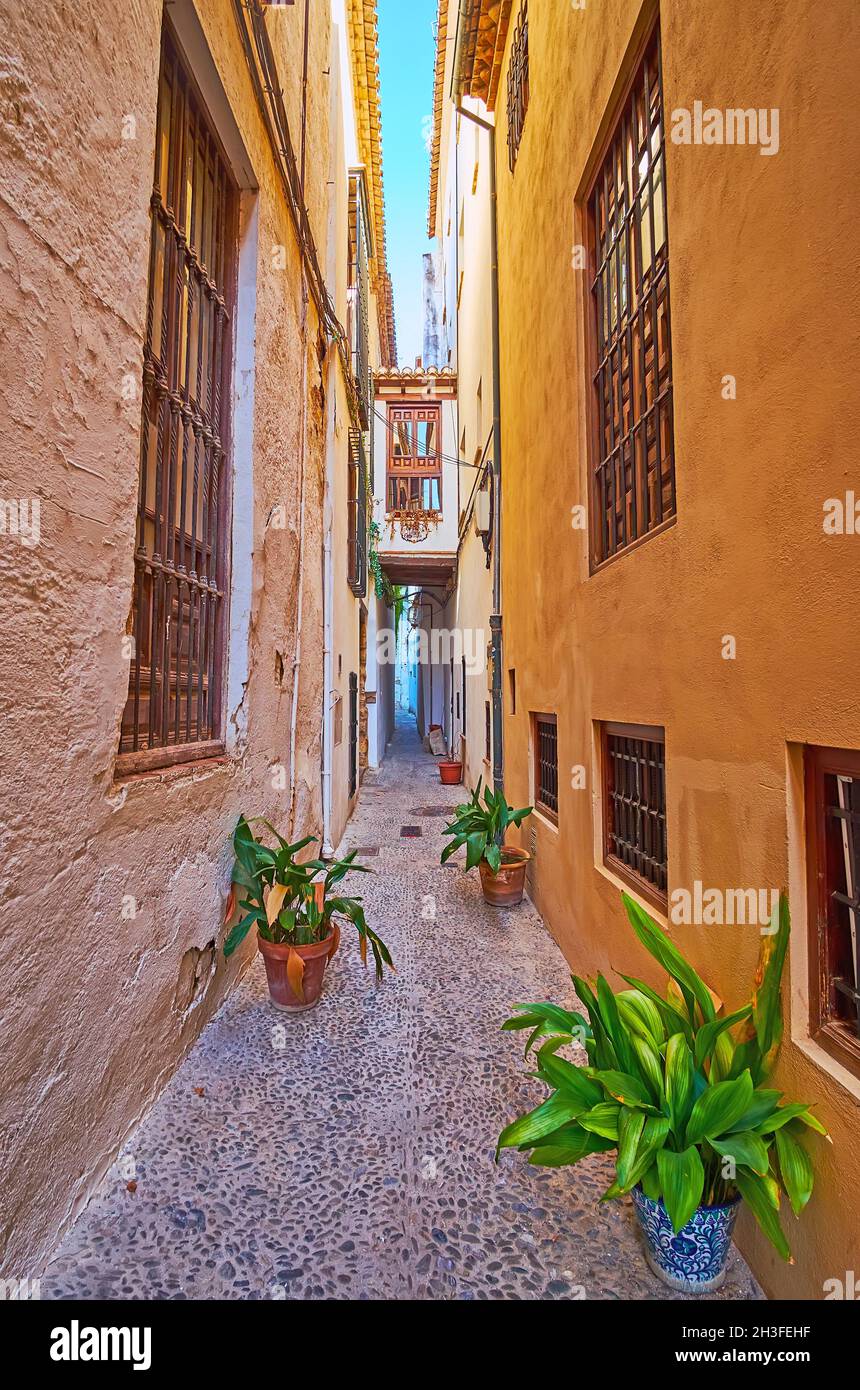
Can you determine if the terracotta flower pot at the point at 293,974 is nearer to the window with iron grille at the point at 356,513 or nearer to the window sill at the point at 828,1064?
the window sill at the point at 828,1064

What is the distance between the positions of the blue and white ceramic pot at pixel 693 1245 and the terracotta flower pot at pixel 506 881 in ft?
9.25

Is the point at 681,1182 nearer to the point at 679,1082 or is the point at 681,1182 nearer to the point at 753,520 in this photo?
the point at 679,1082

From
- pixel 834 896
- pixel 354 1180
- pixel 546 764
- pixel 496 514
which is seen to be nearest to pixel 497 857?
pixel 546 764

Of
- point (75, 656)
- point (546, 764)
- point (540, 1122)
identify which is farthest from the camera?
point (546, 764)

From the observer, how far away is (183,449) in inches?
105

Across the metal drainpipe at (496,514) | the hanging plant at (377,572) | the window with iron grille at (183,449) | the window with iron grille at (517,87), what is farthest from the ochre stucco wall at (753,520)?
the hanging plant at (377,572)

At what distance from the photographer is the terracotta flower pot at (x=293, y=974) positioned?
9.09 feet

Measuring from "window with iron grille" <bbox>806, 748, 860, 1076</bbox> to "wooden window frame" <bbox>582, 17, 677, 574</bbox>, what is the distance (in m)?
1.13

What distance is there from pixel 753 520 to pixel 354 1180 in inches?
87.3

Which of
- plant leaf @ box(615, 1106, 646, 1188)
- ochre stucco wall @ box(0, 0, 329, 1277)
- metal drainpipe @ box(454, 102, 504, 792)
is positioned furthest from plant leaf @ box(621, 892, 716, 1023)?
metal drainpipe @ box(454, 102, 504, 792)

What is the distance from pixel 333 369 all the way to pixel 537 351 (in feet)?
7.90

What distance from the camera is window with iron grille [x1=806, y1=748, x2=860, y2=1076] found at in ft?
4.32

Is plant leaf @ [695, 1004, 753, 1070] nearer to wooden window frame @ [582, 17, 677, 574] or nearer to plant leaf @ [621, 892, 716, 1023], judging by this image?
plant leaf @ [621, 892, 716, 1023]
